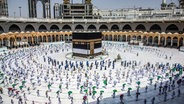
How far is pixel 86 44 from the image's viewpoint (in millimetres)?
34094

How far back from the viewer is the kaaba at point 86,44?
34.0 m

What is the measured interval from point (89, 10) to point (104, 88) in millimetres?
66632

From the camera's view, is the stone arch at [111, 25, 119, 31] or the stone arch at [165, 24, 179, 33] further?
the stone arch at [111, 25, 119, 31]

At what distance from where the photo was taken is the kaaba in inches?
1340

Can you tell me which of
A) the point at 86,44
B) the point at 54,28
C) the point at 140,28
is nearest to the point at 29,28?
the point at 54,28

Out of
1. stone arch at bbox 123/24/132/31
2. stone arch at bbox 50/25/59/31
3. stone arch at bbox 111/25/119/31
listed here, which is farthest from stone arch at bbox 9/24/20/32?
stone arch at bbox 123/24/132/31

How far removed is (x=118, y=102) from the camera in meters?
15.5

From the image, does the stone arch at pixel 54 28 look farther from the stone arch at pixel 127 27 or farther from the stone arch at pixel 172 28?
the stone arch at pixel 172 28

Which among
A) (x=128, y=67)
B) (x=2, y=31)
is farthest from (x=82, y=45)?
(x=2, y=31)

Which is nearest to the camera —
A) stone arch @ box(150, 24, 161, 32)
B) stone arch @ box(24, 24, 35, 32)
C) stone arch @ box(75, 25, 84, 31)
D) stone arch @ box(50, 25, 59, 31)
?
stone arch @ box(150, 24, 161, 32)

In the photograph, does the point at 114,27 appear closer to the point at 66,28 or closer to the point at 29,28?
the point at 66,28

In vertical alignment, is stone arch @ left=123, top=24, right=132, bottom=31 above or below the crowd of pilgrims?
above

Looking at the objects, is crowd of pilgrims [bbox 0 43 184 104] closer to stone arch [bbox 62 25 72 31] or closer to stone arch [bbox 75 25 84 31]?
stone arch [bbox 62 25 72 31]

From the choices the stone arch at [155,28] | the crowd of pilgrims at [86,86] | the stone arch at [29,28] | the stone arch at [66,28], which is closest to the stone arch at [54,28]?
the stone arch at [66,28]
